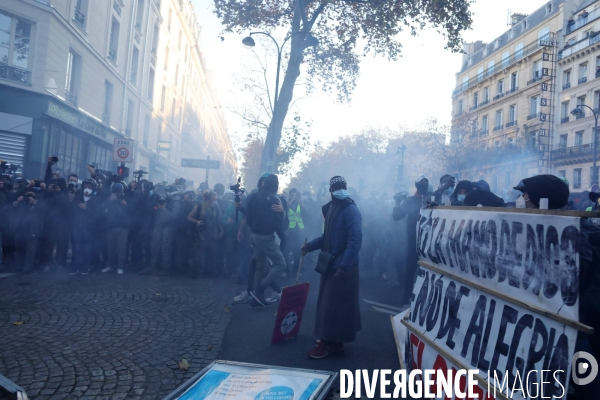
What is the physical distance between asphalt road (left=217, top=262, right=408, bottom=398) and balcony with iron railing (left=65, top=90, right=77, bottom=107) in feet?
48.6

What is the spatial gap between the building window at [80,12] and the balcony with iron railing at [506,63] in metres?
41.8

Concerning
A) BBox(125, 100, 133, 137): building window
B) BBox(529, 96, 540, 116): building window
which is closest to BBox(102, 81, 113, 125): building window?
BBox(125, 100, 133, 137): building window

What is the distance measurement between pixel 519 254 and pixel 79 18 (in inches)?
803

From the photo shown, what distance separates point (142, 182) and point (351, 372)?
7686 millimetres

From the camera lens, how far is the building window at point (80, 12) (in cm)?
1794

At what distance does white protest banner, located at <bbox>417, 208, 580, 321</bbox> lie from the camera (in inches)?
84.7

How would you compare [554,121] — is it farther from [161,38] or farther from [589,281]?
[589,281]

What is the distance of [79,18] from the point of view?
1831 cm

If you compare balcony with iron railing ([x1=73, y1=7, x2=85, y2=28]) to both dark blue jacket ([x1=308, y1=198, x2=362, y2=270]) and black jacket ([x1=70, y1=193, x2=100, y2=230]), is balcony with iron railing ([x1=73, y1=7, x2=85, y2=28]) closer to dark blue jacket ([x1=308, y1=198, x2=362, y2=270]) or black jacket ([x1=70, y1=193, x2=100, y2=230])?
black jacket ([x1=70, y1=193, x2=100, y2=230])

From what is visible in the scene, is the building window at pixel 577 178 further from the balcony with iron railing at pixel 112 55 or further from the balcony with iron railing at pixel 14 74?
the balcony with iron railing at pixel 14 74

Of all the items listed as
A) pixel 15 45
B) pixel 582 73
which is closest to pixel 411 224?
pixel 15 45

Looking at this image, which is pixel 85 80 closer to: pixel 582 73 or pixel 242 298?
pixel 242 298

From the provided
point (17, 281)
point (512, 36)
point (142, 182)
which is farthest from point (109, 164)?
point (512, 36)

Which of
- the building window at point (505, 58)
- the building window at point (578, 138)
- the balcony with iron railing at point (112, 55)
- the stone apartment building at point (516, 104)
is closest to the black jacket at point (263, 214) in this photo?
the balcony with iron railing at point (112, 55)
